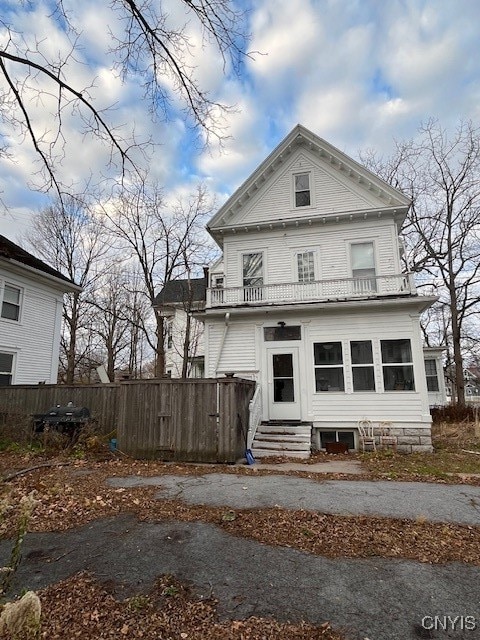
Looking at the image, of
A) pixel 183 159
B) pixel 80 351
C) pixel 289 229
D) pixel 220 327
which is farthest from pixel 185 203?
pixel 80 351

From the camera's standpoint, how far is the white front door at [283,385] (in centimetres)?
1177

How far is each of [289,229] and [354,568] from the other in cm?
1149

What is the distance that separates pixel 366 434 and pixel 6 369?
13.0 m

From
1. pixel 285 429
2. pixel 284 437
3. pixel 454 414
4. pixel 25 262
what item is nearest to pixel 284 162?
pixel 285 429

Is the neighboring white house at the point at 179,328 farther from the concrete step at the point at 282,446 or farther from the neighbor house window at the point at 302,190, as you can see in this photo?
the concrete step at the point at 282,446

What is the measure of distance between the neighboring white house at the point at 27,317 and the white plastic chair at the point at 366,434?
41.4ft

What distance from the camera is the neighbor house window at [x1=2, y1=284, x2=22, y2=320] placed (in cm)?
1382

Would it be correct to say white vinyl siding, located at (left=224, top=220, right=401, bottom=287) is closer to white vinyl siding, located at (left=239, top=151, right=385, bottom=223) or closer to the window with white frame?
white vinyl siding, located at (left=239, top=151, right=385, bottom=223)

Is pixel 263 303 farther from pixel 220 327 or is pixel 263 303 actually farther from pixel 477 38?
pixel 477 38

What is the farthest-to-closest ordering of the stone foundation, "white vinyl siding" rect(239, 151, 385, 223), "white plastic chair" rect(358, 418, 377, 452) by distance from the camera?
"white vinyl siding" rect(239, 151, 385, 223) < "white plastic chair" rect(358, 418, 377, 452) < the stone foundation

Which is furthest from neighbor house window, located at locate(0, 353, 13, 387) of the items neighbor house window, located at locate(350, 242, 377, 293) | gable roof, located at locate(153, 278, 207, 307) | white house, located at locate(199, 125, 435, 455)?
neighbor house window, located at locate(350, 242, 377, 293)

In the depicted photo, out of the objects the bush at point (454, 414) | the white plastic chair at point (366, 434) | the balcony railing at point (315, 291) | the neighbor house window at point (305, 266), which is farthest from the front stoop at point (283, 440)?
the bush at point (454, 414)

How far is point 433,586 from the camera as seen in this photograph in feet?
10.4

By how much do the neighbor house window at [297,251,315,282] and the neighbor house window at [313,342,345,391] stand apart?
257 centimetres
